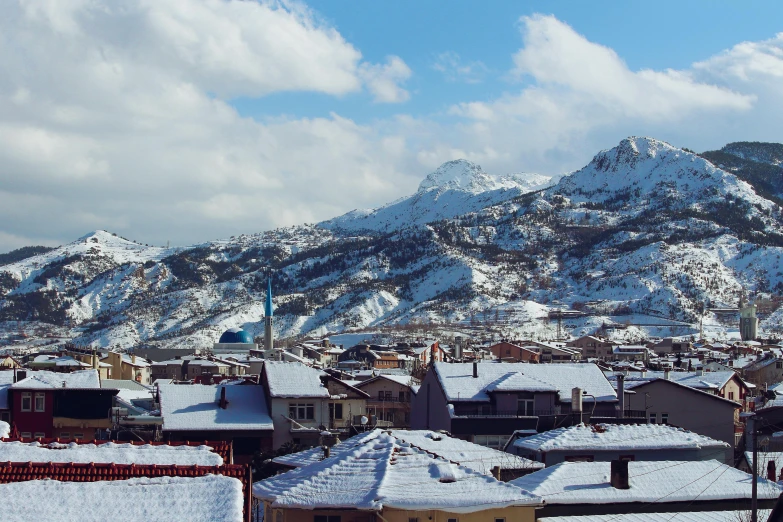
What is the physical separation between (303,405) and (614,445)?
15912mm

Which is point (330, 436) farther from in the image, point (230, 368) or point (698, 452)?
point (230, 368)

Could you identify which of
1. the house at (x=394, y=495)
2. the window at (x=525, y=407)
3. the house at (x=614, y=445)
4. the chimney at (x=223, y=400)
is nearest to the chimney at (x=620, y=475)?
the house at (x=394, y=495)

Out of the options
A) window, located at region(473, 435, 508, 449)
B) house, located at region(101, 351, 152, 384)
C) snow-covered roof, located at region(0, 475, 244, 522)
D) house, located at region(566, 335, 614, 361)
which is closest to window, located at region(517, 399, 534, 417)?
window, located at region(473, 435, 508, 449)

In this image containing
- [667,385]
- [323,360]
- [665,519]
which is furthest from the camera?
[323,360]

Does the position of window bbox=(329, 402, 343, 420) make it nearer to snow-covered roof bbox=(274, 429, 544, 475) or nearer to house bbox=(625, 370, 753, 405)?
snow-covered roof bbox=(274, 429, 544, 475)

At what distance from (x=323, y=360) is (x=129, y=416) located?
84728 millimetres

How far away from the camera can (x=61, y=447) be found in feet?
67.8

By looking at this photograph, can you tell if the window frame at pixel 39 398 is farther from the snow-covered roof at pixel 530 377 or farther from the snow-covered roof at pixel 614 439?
the snow-covered roof at pixel 614 439

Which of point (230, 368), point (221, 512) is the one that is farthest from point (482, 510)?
point (230, 368)

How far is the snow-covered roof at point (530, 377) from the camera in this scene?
41406mm

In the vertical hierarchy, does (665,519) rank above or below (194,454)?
below

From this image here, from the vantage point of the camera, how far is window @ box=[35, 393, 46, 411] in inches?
1671

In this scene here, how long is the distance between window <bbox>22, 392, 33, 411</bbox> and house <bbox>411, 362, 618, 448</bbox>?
49.4 feet

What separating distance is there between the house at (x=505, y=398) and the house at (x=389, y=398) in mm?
9267
